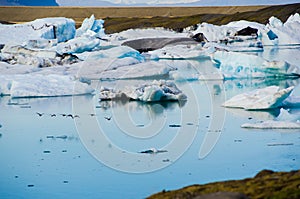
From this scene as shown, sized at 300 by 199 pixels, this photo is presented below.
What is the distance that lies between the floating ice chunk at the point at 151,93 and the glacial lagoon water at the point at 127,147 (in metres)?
0.16

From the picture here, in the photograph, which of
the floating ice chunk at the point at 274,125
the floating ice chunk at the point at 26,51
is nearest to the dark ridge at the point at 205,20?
the floating ice chunk at the point at 26,51

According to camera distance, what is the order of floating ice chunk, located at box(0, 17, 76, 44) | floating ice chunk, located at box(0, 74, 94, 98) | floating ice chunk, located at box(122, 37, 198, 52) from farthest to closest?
1. floating ice chunk, located at box(122, 37, 198, 52)
2. floating ice chunk, located at box(0, 17, 76, 44)
3. floating ice chunk, located at box(0, 74, 94, 98)

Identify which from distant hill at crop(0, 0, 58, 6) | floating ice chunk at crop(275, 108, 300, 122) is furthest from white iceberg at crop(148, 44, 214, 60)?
distant hill at crop(0, 0, 58, 6)

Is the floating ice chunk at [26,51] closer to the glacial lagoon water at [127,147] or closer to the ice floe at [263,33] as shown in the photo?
the glacial lagoon water at [127,147]

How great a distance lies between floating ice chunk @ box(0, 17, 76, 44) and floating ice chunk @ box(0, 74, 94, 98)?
9.86 meters

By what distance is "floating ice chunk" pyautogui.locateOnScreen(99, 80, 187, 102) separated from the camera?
368 inches

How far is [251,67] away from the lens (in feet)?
43.1

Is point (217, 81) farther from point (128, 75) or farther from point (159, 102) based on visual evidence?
point (159, 102)

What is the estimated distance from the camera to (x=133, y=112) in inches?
341

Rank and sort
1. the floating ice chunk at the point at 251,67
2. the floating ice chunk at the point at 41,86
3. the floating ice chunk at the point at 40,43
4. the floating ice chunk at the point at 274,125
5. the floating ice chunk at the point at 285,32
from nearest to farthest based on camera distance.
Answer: the floating ice chunk at the point at 274,125
the floating ice chunk at the point at 41,86
the floating ice chunk at the point at 251,67
the floating ice chunk at the point at 40,43
the floating ice chunk at the point at 285,32

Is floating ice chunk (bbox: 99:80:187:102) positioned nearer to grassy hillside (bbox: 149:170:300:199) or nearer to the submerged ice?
the submerged ice

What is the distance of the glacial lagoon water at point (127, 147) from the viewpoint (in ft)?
16.8

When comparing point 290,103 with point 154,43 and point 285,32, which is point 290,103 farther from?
point 285,32

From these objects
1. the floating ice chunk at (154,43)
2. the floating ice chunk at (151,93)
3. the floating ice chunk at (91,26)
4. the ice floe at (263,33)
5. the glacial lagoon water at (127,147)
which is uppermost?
the floating ice chunk at (91,26)
